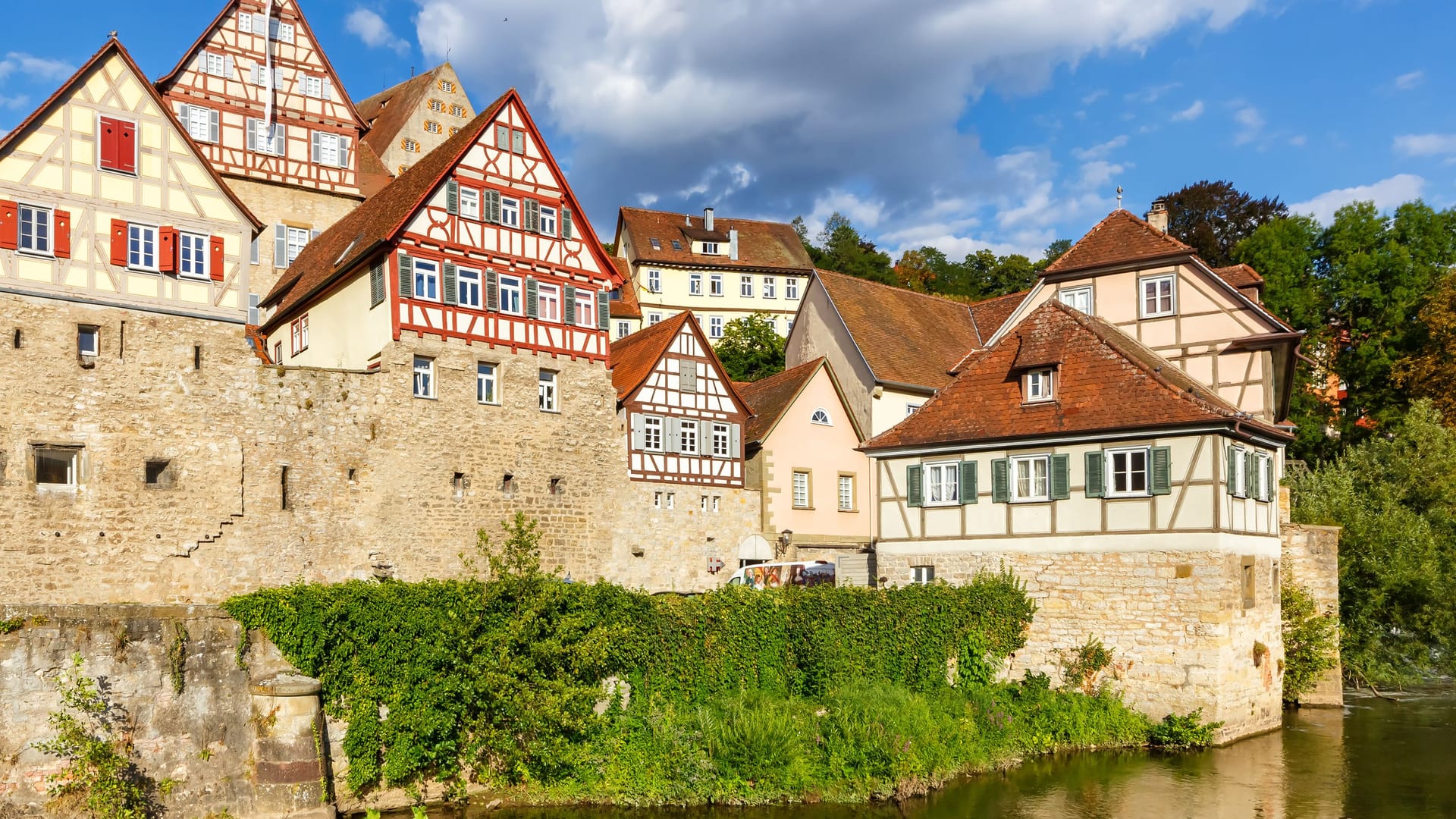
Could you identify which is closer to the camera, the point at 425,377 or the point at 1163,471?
the point at 1163,471

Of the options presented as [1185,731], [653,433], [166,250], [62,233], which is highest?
[62,233]

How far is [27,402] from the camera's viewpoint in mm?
23297

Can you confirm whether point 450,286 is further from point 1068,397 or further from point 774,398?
point 1068,397

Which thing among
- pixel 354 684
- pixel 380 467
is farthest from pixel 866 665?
pixel 380 467

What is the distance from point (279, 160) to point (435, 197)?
10678mm

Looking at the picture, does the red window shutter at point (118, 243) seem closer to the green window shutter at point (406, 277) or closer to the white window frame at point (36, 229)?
the white window frame at point (36, 229)

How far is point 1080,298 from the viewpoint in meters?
30.8

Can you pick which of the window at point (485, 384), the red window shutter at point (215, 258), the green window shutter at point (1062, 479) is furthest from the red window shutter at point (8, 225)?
the green window shutter at point (1062, 479)

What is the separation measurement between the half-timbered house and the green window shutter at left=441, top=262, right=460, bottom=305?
9142 millimetres

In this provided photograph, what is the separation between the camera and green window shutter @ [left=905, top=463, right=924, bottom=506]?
26.9m

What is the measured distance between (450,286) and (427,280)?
1.98ft

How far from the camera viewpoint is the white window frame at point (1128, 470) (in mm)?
24109

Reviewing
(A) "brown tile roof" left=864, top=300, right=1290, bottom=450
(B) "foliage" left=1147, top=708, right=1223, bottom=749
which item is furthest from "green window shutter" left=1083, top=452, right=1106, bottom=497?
(B) "foliage" left=1147, top=708, right=1223, bottom=749

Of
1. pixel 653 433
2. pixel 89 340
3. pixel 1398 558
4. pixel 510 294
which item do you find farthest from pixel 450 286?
pixel 1398 558
